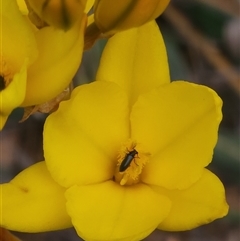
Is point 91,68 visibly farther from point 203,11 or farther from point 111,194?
point 111,194

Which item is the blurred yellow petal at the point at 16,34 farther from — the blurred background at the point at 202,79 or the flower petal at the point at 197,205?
the blurred background at the point at 202,79

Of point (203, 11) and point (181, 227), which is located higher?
point (181, 227)

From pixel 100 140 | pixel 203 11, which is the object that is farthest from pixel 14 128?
pixel 100 140

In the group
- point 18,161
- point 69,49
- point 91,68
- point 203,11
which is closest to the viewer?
point 69,49

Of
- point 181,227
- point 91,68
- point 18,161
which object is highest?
point 181,227

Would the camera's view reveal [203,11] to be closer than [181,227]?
No

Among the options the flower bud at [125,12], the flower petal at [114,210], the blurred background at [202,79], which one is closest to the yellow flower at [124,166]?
the flower petal at [114,210]

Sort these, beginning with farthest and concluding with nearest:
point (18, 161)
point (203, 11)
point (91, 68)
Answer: point (203, 11) < point (18, 161) < point (91, 68)
